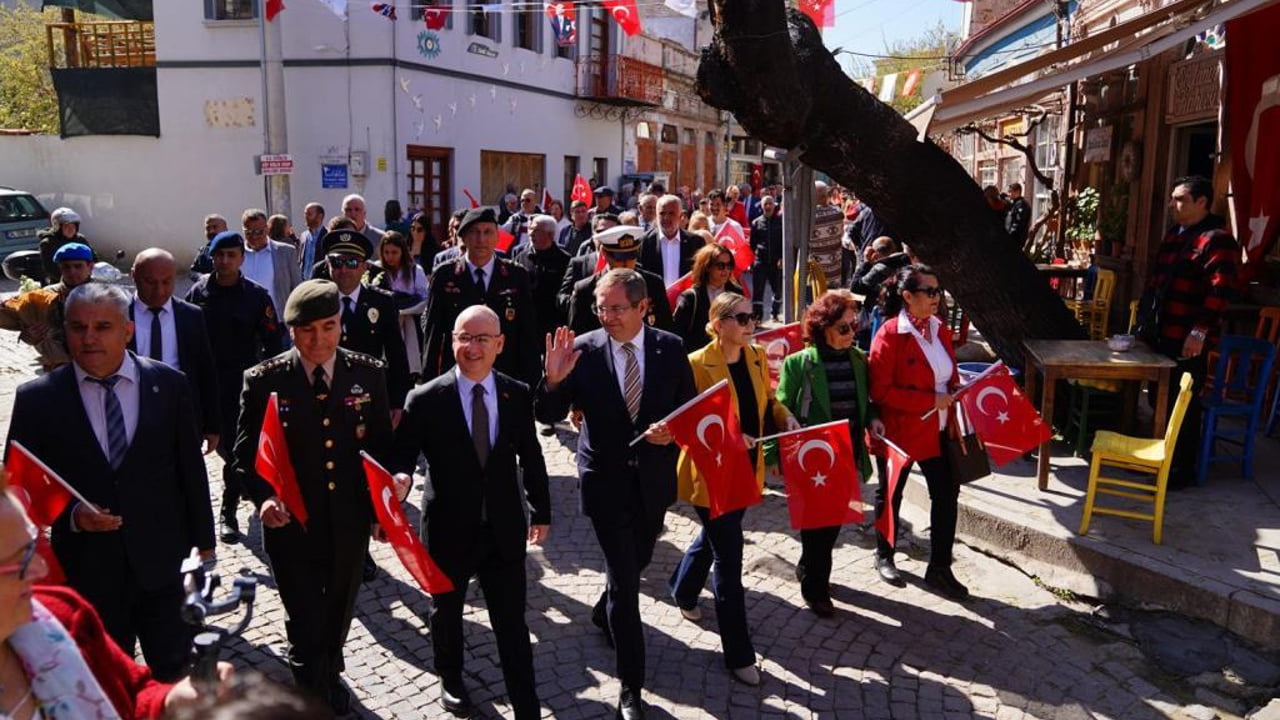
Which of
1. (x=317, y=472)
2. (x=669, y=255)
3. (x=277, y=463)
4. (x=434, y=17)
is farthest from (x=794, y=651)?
(x=434, y=17)

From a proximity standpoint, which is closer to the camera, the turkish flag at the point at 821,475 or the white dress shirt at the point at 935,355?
the turkish flag at the point at 821,475

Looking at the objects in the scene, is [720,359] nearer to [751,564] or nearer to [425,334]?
[751,564]

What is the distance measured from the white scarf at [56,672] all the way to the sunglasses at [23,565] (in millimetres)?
133

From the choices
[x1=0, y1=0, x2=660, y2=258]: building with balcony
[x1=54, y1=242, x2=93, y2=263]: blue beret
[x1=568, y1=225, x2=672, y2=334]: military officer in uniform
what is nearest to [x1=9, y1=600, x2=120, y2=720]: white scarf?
[x1=568, y1=225, x2=672, y2=334]: military officer in uniform

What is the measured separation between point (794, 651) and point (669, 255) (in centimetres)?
436

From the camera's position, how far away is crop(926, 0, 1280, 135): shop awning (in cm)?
679

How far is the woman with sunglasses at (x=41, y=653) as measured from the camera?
1956 millimetres

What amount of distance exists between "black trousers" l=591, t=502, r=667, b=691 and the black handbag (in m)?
2.00

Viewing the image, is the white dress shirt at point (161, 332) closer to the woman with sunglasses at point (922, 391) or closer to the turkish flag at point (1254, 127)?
the woman with sunglasses at point (922, 391)

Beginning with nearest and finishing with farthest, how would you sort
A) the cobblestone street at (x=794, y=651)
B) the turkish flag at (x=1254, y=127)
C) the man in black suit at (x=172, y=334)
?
1. the cobblestone street at (x=794, y=651)
2. the man in black suit at (x=172, y=334)
3. the turkish flag at (x=1254, y=127)

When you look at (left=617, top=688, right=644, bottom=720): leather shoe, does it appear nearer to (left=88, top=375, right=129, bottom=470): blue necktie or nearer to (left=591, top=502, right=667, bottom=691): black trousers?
(left=591, top=502, right=667, bottom=691): black trousers

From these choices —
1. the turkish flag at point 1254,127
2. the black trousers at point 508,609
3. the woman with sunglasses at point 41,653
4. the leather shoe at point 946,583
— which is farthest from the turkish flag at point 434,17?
the woman with sunglasses at point 41,653

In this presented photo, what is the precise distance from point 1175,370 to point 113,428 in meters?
6.63

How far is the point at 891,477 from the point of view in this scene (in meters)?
5.46
